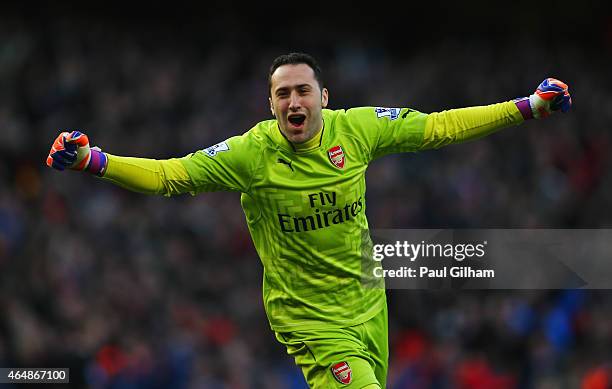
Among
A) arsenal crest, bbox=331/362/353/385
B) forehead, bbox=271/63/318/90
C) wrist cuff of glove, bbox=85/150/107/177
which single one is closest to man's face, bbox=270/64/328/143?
forehead, bbox=271/63/318/90

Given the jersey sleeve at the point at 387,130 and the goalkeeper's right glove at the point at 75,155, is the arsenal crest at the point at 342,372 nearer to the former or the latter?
the jersey sleeve at the point at 387,130

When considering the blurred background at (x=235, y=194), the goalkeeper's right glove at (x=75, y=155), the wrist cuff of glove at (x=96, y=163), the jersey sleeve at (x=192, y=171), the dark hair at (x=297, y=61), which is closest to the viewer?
the goalkeeper's right glove at (x=75, y=155)

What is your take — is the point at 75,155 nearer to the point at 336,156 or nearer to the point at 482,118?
the point at 336,156

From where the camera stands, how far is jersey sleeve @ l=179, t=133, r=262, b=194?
618 cm

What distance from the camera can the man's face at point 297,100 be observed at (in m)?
6.25

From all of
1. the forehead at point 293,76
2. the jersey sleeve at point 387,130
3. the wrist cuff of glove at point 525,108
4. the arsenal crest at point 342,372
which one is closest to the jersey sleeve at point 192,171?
the forehead at point 293,76

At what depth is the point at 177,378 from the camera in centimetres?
1158

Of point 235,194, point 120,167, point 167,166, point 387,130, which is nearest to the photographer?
point 120,167

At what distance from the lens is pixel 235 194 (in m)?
13.8

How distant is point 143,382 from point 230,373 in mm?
930

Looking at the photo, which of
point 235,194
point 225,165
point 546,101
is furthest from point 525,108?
point 235,194

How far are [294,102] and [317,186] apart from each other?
50 centimetres

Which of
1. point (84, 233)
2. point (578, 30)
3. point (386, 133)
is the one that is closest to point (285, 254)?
point (386, 133)

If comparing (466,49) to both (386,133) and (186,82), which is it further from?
(386,133)
